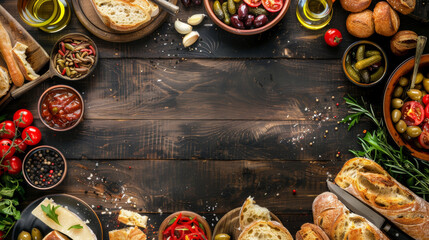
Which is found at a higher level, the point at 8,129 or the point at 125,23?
the point at 125,23

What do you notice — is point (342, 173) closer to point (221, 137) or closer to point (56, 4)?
point (221, 137)

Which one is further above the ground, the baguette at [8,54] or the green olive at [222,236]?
the baguette at [8,54]

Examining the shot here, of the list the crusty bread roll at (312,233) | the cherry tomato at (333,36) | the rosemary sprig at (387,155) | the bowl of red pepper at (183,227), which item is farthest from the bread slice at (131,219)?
the cherry tomato at (333,36)

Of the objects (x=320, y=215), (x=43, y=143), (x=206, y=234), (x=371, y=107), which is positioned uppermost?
(x=371, y=107)

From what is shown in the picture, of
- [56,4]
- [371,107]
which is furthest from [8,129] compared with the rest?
[371,107]

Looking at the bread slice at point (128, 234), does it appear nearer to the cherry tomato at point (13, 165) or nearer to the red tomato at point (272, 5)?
the cherry tomato at point (13, 165)

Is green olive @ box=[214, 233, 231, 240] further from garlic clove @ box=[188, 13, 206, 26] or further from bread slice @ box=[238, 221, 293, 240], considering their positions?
garlic clove @ box=[188, 13, 206, 26]

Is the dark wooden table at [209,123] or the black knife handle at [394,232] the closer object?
the black knife handle at [394,232]

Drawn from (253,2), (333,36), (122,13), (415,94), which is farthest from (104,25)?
(415,94)
